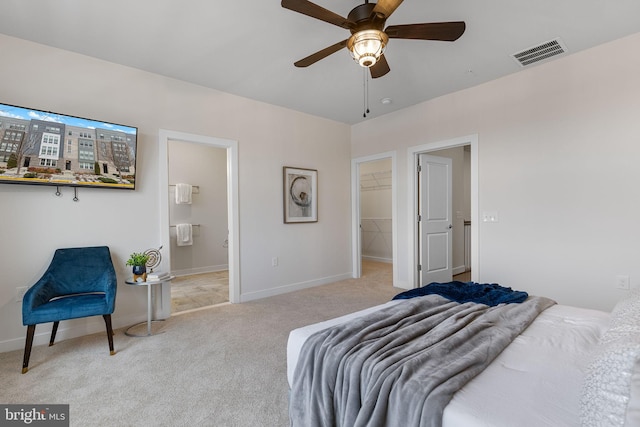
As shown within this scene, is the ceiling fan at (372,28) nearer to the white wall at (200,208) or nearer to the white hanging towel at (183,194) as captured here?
the white wall at (200,208)

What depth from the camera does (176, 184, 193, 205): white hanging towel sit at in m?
5.69

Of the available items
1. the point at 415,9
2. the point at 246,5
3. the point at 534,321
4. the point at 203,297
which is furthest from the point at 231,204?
the point at 534,321

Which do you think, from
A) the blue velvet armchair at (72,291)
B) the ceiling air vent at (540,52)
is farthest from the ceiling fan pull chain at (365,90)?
the blue velvet armchair at (72,291)

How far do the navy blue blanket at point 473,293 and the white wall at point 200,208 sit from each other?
4.76 m

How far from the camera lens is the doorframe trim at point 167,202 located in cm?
345

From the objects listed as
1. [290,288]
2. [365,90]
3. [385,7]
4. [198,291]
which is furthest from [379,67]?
[198,291]

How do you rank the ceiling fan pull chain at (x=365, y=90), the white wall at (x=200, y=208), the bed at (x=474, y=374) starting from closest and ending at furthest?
the bed at (x=474, y=374)
the ceiling fan pull chain at (x=365, y=90)
the white wall at (x=200, y=208)

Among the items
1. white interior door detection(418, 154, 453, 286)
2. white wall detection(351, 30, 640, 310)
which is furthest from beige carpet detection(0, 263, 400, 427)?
white wall detection(351, 30, 640, 310)

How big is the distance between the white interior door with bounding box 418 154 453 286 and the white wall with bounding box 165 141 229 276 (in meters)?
4.02

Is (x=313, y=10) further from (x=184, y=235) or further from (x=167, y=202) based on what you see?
(x=184, y=235)

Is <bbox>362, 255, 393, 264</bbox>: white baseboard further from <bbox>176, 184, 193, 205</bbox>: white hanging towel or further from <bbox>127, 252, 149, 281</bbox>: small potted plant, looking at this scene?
<bbox>127, 252, 149, 281</bbox>: small potted plant

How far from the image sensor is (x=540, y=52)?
117 inches

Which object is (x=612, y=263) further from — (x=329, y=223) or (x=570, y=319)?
(x=329, y=223)
